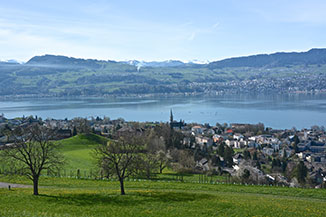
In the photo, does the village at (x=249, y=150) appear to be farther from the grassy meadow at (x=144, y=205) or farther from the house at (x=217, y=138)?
the grassy meadow at (x=144, y=205)

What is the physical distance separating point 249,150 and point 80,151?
38.5m

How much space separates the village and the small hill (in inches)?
262

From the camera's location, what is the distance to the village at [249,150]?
4409 centimetres

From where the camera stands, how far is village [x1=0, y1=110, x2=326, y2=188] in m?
44.1

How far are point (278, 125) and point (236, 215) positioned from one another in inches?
4223

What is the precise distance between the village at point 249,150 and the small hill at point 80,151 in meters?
6.66

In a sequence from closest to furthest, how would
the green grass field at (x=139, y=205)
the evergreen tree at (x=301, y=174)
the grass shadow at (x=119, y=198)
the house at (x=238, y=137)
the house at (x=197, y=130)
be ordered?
the green grass field at (x=139, y=205), the grass shadow at (x=119, y=198), the evergreen tree at (x=301, y=174), the house at (x=238, y=137), the house at (x=197, y=130)

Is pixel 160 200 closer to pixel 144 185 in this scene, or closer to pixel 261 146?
pixel 144 185

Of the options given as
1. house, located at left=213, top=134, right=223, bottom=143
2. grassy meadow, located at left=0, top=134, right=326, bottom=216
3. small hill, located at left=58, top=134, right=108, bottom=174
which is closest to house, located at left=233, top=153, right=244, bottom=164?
house, located at left=213, top=134, right=223, bottom=143

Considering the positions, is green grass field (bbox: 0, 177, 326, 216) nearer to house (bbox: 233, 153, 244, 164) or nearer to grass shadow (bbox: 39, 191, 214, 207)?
grass shadow (bbox: 39, 191, 214, 207)

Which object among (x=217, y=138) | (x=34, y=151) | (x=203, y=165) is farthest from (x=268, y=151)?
(x=34, y=151)

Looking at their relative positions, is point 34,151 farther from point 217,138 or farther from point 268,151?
point 217,138

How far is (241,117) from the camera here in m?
135

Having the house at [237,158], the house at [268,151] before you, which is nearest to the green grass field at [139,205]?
the house at [237,158]
